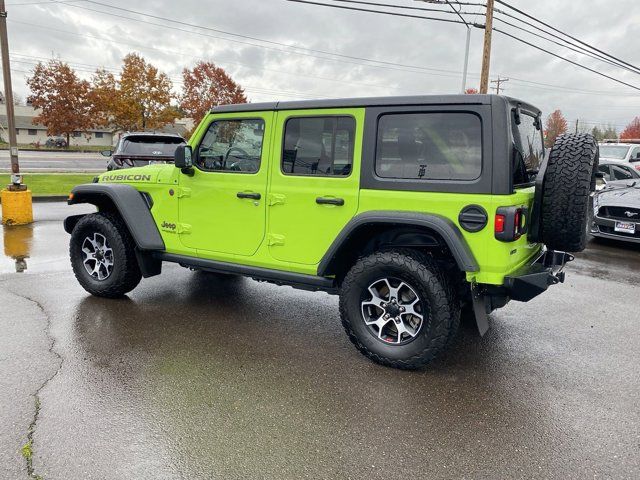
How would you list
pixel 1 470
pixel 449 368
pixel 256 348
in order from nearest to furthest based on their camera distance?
pixel 1 470
pixel 449 368
pixel 256 348

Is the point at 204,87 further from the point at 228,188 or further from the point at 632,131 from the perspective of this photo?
the point at 632,131

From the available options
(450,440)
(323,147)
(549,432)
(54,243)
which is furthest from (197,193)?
(54,243)

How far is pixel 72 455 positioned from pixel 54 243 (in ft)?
18.8

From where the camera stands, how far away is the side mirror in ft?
14.0

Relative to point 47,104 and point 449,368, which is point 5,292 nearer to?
point 449,368

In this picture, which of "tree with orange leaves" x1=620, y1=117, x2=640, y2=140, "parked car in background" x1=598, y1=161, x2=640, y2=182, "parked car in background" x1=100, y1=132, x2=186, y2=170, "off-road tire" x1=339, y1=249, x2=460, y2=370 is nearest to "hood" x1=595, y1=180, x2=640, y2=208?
"parked car in background" x1=598, y1=161, x2=640, y2=182

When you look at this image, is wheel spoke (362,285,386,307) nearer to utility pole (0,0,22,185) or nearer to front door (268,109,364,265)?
front door (268,109,364,265)

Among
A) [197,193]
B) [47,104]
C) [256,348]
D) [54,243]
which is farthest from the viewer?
[47,104]

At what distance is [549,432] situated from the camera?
2.87 m

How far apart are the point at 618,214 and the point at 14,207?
34.5ft

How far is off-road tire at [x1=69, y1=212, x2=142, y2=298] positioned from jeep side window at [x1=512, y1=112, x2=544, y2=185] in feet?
12.0

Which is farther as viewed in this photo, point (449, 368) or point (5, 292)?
point (5, 292)

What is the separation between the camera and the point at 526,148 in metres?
3.75

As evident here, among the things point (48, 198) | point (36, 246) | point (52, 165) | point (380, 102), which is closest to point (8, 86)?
point (48, 198)
